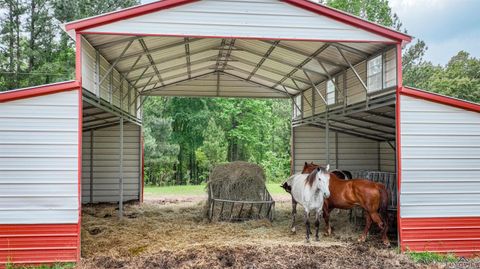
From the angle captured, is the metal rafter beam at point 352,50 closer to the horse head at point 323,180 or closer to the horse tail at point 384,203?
the horse head at point 323,180

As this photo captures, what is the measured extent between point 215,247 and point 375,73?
5171 millimetres

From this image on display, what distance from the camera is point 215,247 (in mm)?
7676

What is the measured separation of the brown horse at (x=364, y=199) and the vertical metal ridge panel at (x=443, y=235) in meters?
0.63

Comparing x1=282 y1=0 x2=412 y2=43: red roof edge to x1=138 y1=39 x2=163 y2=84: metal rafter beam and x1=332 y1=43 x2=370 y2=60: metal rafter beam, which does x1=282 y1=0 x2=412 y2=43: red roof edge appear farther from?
x1=138 y1=39 x2=163 y2=84: metal rafter beam

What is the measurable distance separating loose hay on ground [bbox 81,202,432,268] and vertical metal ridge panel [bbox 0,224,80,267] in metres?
0.40

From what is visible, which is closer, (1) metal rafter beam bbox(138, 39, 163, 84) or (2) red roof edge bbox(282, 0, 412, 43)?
(2) red roof edge bbox(282, 0, 412, 43)

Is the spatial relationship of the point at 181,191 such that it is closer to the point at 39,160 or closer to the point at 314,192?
the point at 314,192

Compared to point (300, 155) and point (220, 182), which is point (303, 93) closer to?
point (300, 155)

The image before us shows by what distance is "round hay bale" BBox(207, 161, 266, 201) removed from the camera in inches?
434

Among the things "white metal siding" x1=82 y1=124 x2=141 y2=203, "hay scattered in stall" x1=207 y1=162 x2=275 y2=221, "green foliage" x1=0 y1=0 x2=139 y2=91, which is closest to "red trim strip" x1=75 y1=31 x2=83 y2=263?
"hay scattered in stall" x1=207 y1=162 x2=275 y2=221

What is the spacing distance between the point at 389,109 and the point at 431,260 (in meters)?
3.40

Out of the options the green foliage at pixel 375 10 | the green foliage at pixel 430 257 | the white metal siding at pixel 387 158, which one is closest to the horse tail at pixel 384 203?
the green foliage at pixel 430 257

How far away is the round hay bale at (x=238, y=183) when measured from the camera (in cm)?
1103

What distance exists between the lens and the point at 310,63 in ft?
37.1
